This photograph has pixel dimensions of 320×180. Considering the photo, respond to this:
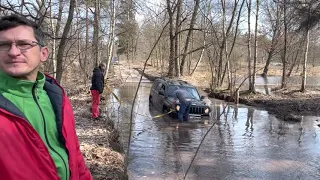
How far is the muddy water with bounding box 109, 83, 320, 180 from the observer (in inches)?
348

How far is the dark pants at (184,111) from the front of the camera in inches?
614

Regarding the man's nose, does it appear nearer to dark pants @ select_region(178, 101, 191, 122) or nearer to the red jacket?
the red jacket

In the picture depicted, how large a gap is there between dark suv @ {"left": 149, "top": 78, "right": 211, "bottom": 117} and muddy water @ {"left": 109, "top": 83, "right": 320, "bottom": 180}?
0.70 m

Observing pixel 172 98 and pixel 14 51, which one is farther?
pixel 172 98

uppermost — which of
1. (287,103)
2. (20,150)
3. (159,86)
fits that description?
(20,150)

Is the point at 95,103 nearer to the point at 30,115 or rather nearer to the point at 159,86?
the point at 159,86

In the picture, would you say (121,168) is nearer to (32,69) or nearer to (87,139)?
(87,139)

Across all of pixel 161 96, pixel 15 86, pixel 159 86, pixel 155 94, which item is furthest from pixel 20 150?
pixel 155 94

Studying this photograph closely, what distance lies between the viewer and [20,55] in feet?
6.93

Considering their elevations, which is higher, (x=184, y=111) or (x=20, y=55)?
(x=20, y=55)

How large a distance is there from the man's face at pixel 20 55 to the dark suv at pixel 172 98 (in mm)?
13796

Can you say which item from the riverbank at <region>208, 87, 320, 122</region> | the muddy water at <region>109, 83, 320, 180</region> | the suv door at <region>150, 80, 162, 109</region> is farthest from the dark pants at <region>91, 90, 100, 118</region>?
the riverbank at <region>208, 87, 320, 122</region>

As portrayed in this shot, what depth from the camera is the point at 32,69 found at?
7.09 ft

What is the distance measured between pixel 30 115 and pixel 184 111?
13.7m
